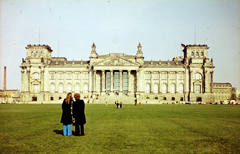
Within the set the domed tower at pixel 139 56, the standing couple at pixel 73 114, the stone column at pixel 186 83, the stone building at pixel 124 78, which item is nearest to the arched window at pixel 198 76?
the stone building at pixel 124 78

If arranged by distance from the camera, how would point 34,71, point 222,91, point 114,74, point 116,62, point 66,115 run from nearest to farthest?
1. point 66,115
2. point 116,62
3. point 114,74
4. point 34,71
5. point 222,91

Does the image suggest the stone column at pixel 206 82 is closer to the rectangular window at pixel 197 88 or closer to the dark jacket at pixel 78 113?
the rectangular window at pixel 197 88

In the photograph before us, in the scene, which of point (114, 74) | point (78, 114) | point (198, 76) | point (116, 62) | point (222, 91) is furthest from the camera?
point (222, 91)

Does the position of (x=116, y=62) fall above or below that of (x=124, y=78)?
above

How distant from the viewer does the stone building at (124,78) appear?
98.6 meters

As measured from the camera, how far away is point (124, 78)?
10094 centimetres

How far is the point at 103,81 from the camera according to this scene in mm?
95812

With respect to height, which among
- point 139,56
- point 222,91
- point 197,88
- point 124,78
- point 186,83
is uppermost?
point 139,56

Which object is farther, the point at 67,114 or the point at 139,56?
the point at 139,56

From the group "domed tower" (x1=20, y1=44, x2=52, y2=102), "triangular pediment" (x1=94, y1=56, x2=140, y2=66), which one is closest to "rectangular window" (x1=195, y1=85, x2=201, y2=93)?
"triangular pediment" (x1=94, y1=56, x2=140, y2=66)

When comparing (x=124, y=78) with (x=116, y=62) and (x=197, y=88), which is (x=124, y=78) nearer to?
(x=116, y=62)

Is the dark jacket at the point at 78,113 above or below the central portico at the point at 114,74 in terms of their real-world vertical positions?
below

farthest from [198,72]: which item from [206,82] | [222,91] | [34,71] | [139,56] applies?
[34,71]

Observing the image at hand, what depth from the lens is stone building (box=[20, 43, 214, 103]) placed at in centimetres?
9862
